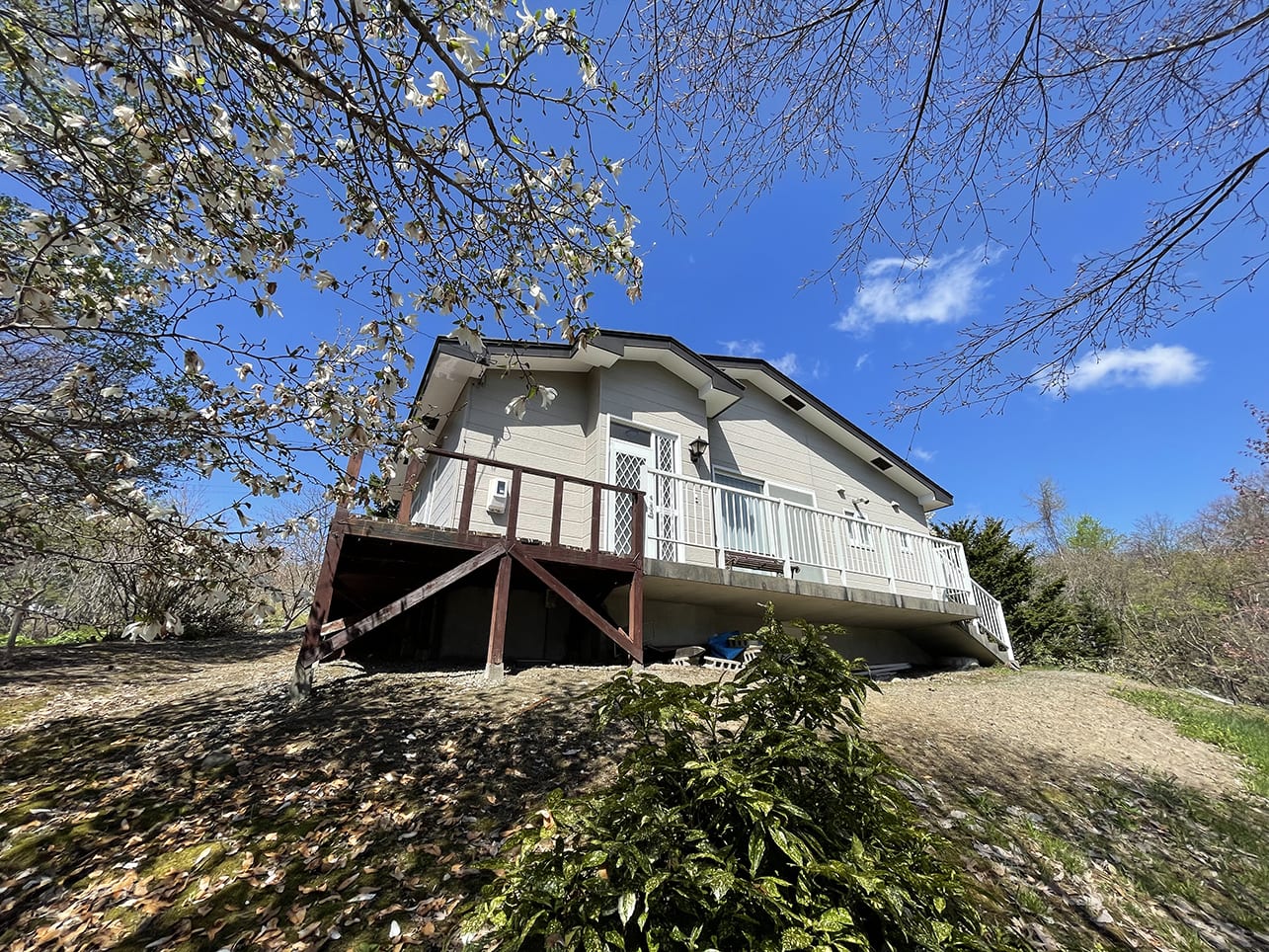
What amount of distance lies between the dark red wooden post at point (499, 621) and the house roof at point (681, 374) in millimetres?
1763

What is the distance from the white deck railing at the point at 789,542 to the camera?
789 centimetres

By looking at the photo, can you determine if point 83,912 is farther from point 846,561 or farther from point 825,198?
point 846,561

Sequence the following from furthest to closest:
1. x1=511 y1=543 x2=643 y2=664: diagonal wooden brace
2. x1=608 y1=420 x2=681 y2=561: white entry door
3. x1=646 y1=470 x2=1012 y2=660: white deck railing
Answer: x1=646 y1=470 x2=1012 y2=660: white deck railing < x1=608 y1=420 x2=681 y2=561: white entry door < x1=511 y1=543 x2=643 y2=664: diagonal wooden brace

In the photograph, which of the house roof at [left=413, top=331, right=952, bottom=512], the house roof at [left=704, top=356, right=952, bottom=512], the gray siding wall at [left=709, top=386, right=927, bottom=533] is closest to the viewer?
the house roof at [left=413, top=331, right=952, bottom=512]

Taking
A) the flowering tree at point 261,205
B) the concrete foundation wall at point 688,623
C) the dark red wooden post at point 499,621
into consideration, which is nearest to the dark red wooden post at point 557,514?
the dark red wooden post at point 499,621

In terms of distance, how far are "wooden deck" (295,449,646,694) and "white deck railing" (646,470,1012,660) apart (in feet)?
3.87

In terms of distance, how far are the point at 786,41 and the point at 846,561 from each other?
7845mm

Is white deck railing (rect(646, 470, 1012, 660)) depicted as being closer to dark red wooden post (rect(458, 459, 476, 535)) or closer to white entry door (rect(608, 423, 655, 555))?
white entry door (rect(608, 423, 655, 555))

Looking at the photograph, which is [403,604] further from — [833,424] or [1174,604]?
[1174,604]

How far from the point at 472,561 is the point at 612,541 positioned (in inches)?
92.1

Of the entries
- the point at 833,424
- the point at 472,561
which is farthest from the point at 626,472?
the point at 833,424

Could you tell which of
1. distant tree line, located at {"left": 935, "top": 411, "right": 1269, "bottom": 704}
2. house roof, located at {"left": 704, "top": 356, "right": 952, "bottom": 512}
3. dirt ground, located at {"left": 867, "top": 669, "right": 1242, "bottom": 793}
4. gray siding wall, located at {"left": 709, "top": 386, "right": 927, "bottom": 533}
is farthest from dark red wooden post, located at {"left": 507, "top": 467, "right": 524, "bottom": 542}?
distant tree line, located at {"left": 935, "top": 411, "right": 1269, "bottom": 704}

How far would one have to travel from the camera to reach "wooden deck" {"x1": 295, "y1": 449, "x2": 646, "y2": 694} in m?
4.93

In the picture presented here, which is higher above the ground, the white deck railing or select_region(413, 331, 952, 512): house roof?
select_region(413, 331, 952, 512): house roof
